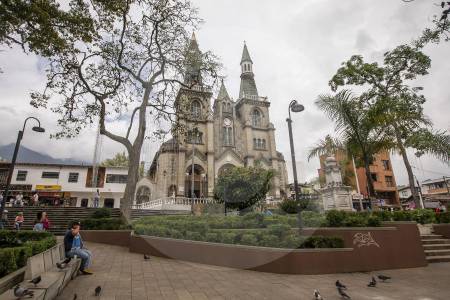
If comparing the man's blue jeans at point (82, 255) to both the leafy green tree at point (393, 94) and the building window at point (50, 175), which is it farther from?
the building window at point (50, 175)

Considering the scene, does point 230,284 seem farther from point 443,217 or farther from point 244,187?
point 244,187

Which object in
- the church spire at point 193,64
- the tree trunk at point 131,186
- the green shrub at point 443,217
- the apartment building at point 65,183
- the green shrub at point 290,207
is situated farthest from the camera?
the apartment building at point 65,183

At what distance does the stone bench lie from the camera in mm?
3701

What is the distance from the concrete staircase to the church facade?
882 inches

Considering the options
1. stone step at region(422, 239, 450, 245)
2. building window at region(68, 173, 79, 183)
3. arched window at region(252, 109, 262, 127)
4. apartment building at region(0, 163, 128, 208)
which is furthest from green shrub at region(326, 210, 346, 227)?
building window at region(68, 173, 79, 183)

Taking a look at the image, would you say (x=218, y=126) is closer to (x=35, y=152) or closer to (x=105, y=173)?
(x=105, y=173)

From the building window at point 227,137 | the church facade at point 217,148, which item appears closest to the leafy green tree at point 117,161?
the church facade at point 217,148

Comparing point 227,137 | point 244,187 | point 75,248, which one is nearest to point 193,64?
point 244,187

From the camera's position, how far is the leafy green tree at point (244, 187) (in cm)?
2301

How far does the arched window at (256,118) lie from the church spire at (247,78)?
10.2ft

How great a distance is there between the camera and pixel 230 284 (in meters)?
5.91

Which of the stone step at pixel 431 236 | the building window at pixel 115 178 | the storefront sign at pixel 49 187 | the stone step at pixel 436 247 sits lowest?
the stone step at pixel 436 247

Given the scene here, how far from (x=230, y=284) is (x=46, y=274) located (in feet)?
12.5

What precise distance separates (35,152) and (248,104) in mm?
87597
